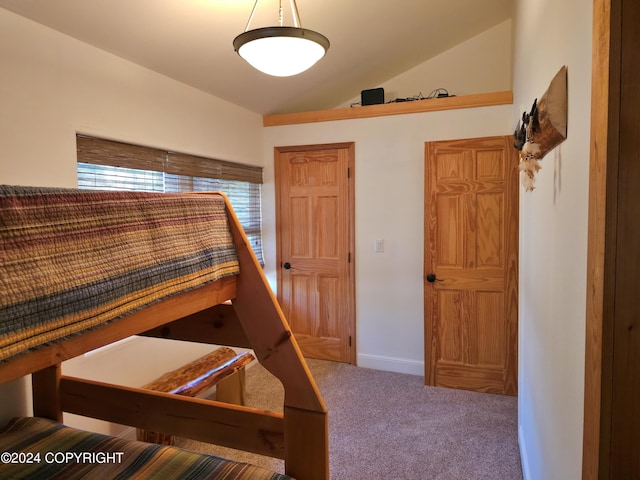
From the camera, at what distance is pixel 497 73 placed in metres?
3.69

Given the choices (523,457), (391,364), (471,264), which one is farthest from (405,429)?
(471,264)

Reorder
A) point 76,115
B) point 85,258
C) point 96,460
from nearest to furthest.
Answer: point 85,258 < point 96,460 < point 76,115

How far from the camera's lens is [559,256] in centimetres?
129

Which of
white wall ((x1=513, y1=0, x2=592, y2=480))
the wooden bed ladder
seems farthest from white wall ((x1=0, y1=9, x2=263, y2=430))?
white wall ((x1=513, y1=0, x2=592, y2=480))

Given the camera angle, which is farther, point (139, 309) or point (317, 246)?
point (317, 246)

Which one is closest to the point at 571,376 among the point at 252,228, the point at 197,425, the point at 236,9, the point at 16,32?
the point at 197,425

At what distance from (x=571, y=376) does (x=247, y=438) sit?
982 millimetres

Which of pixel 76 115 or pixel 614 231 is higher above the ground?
pixel 76 115

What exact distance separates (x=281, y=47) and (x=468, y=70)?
2.61 metres

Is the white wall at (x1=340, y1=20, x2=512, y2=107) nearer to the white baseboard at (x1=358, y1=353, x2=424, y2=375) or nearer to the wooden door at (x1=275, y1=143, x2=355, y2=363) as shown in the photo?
the wooden door at (x1=275, y1=143, x2=355, y2=363)

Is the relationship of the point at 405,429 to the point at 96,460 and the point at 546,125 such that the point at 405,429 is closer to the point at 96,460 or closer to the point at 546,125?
the point at 96,460

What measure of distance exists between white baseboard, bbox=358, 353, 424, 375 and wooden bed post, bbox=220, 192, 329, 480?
2.55 metres

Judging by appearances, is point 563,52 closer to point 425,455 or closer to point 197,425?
point 197,425

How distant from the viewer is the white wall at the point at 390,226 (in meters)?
3.55
